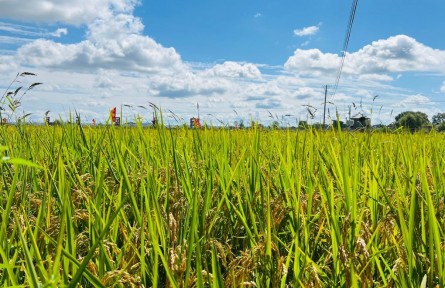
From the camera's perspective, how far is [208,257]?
1436 mm

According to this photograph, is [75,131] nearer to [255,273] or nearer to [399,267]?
[255,273]

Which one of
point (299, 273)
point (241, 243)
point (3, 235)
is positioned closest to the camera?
point (299, 273)

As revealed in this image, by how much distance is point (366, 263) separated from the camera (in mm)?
1174

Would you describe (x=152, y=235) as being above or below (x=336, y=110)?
below

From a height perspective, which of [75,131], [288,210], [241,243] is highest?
[75,131]

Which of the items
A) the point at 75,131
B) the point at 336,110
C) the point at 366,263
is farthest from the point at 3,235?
the point at 75,131

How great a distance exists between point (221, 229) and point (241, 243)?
0.09m

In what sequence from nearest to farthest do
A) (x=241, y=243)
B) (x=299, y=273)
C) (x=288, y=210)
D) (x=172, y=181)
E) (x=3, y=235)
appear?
1. (x=299, y=273)
2. (x=3, y=235)
3. (x=288, y=210)
4. (x=241, y=243)
5. (x=172, y=181)

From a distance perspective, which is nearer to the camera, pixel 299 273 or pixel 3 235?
pixel 299 273

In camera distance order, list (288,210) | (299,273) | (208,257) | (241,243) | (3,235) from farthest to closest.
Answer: (241,243) < (288,210) < (208,257) < (3,235) < (299,273)

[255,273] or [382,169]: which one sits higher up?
[382,169]

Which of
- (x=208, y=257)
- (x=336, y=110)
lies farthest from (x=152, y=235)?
(x=336, y=110)

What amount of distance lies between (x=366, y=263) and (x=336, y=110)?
1321mm

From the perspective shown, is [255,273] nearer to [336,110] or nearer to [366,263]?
[366,263]
